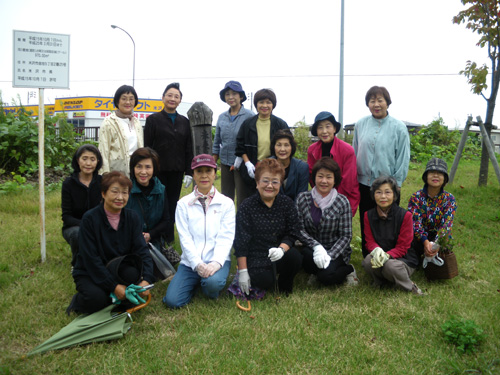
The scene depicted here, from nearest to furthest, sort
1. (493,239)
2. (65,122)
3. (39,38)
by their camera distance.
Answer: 1. (39,38)
2. (493,239)
3. (65,122)

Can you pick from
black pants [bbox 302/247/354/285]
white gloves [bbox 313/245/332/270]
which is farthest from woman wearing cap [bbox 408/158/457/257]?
white gloves [bbox 313/245/332/270]

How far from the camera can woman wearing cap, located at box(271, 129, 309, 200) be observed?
4.33 meters

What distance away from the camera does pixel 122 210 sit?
3646mm

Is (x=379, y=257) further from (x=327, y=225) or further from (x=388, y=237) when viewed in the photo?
(x=327, y=225)

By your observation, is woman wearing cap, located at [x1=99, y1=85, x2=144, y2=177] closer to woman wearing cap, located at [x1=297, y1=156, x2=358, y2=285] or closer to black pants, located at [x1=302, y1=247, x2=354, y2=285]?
woman wearing cap, located at [x1=297, y1=156, x2=358, y2=285]

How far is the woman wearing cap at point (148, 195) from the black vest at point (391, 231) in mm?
2302

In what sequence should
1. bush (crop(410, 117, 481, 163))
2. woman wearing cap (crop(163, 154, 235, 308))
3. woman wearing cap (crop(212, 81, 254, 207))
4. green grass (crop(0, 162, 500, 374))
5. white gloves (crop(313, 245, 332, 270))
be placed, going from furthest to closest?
bush (crop(410, 117, 481, 163)) < woman wearing cap (crop(212, 81, 254, 207)) < white gloves (crop(313, 245, 332, 270)) < woman wearing cap (crop(163, 154, 235, 308)) < green grass (crop(0, 162, 500, 374))

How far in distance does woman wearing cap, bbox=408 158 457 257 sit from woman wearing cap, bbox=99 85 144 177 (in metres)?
3.43

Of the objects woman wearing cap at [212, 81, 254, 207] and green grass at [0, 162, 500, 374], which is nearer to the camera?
green grass at [0, 162, 500, 374]

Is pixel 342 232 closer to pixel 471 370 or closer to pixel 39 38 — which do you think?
pixel 471 370

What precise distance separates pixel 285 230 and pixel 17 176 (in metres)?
6.97

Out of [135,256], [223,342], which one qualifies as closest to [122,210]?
[135,256]

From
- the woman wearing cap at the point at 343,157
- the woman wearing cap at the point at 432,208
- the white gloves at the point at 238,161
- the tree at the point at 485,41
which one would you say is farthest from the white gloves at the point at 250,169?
the tree at the point at 485,41

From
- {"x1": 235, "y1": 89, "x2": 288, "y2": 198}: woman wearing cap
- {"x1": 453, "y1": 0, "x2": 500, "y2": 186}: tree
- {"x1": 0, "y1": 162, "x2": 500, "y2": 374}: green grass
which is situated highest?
{"x1": 453, "y1": 0, "x2": 500, "y2": 186}: tree
